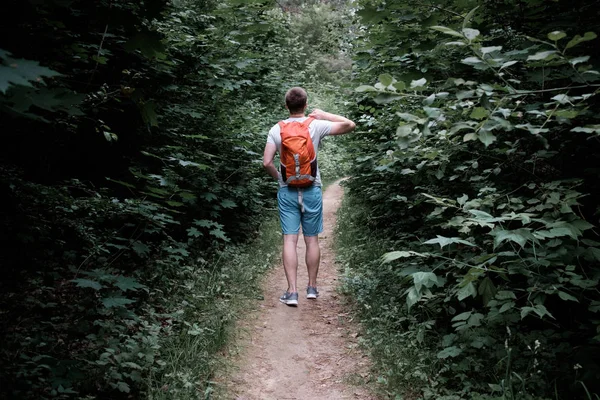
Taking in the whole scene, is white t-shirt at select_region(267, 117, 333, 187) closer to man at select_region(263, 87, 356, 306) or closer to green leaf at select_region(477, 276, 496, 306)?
man at select_region(263, 87, 356, 306)

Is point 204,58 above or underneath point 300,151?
above

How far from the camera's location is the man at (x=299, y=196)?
5.02 m

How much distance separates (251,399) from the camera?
3613mm

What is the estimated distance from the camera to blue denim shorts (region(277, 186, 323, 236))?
5125 mm

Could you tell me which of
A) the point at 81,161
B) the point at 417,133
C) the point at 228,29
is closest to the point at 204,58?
the point at 228,29

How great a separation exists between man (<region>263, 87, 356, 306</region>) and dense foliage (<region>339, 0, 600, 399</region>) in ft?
3.45

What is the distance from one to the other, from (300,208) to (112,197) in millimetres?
2317

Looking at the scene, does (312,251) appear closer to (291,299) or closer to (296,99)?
(291,299)

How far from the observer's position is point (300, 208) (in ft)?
16.9

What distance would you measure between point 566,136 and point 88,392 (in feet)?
13.2

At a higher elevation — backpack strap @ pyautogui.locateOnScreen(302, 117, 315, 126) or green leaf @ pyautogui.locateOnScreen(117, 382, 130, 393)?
backpack strap @ pyautogui.locateOnScreen(302, 117, 315, 126)

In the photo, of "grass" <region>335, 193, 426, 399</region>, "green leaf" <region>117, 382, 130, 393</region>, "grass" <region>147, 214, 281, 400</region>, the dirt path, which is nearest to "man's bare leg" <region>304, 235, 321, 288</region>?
the dirt path

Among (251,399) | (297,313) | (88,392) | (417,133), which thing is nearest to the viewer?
(417,133)

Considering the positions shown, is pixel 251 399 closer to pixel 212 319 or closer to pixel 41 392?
pixel 212 319
